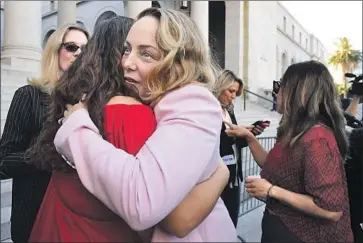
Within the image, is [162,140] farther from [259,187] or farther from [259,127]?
[259,127]

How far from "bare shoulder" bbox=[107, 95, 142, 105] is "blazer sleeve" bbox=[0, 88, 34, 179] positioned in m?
1.08

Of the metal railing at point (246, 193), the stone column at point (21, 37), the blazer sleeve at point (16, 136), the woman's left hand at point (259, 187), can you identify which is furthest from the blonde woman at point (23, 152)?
the stone column at point (21, 37)

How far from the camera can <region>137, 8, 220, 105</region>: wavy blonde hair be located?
3.90ft

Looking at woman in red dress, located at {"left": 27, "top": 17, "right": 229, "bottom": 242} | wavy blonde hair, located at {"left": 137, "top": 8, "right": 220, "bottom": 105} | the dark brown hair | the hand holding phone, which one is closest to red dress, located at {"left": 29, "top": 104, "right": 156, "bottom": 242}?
woman in red dress, located at {"left": 27, "top": 17, "right": 229, "bottom": 242}

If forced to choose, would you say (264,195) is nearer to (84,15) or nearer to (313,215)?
(313,215)

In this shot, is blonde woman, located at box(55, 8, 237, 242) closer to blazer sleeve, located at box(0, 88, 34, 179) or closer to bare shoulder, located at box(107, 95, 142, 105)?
bare shoulder, located at box(107, 95, 142, 105)

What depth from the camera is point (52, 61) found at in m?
2.32

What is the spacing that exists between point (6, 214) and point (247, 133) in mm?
2970

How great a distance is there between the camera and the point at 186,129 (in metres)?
1.07

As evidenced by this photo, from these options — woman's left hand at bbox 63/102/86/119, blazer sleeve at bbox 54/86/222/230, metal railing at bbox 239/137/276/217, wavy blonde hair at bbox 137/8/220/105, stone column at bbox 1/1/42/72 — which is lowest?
metal railing at bbox 239/137/276/217

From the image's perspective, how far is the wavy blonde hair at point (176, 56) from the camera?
3.90 feet

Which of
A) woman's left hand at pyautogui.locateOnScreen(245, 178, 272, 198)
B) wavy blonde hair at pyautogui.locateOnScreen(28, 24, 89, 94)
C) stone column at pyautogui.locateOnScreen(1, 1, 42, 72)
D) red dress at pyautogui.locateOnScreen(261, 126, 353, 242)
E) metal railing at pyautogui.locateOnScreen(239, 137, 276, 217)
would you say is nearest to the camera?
red dress at pyautogui.locateOnScreen(261, 126, 353, 242)

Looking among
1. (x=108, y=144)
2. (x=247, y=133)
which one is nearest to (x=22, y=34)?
(x=247, y=133)

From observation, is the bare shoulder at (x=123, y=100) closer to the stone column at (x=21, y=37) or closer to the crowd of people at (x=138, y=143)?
the crowd of people at (x=138, y=143)
